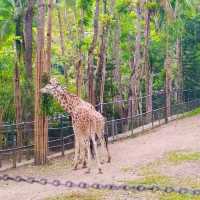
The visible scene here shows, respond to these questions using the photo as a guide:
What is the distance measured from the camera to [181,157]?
14344 mm

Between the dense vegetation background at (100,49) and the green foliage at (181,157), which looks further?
the dense vegetation background at (100,49)

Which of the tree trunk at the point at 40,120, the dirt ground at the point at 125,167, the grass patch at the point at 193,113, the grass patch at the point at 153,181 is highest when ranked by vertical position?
the tree trunk at the point at 40,120

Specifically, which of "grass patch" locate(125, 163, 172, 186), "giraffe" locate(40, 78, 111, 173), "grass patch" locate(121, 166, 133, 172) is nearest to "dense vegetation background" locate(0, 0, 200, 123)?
"giraffe" locate(40, 78, 111, 173)

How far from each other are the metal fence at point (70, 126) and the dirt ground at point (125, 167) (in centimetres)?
61

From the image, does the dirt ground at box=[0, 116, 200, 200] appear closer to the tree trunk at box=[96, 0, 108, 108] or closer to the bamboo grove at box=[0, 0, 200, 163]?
the bamboo grove at box=[0, 0, 200, 163]

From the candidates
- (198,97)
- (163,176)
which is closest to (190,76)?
(198,97)

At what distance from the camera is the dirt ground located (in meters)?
11.1

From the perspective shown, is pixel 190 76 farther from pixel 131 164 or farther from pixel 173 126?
pixel 131 164

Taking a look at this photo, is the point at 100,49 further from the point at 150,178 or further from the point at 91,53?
the point at 150,178

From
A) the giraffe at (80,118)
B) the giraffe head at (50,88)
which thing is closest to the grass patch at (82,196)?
the giraffe at (80,118)

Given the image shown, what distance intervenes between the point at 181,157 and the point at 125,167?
1.68m

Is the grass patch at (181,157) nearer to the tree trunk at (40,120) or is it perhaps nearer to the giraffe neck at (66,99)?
the giraffe neck at (66,99)

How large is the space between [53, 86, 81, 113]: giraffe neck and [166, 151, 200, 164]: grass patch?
103 inches

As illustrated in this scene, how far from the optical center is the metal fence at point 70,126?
15.0m
